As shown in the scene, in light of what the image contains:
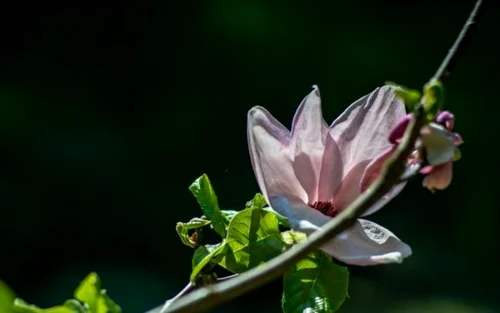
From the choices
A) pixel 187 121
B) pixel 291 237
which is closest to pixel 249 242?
pixel 291 237

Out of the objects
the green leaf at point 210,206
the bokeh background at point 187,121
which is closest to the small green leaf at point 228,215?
the green leaf at point 210,206

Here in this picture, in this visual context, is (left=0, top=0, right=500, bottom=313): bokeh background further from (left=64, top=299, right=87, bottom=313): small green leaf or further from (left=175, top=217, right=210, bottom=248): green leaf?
(left=64, top=299, right=87, bottom=313): small green leaf

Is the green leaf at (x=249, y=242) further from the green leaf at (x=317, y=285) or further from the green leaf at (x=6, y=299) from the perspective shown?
the green leaf at (x=6, y=299)

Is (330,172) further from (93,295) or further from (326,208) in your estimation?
(93,295)

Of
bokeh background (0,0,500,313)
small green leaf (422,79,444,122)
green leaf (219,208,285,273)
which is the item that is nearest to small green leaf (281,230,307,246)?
green leaf (219,208,285,273)

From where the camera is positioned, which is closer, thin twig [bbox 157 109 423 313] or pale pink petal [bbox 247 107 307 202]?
thin twig [bbox 157 109 423 313]

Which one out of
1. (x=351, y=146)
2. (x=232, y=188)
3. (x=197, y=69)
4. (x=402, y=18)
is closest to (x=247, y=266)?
(x=351, y=146)
